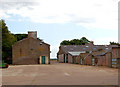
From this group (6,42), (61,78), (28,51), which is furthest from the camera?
(28,51)

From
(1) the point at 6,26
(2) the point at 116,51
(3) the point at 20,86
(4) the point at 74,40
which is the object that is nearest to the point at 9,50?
(1) the point at 6,26

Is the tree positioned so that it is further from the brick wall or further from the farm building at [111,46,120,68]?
the farm building at [111,46,120,68]

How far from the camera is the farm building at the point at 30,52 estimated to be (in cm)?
5103

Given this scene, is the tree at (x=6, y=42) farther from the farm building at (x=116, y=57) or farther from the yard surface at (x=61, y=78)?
the yard surface at (x=61, y=78)

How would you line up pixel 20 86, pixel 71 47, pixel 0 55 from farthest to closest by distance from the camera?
pixel 71 47, pixel 0 55, pixel 20 86

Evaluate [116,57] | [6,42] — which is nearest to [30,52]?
[6,42]

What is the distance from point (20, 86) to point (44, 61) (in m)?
40.8

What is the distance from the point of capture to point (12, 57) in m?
51.0

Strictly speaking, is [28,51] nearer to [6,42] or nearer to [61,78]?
[6,42]

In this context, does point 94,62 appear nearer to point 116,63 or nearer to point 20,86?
point 116,63

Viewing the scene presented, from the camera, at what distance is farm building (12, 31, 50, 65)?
167ft

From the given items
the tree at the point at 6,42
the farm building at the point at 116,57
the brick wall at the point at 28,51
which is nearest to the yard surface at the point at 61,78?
the farm building at the point at 116,57

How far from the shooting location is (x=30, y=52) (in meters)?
51.6

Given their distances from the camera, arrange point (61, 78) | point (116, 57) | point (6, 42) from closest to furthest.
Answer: point (61, 78), point (116, 57), point (6, 42)
